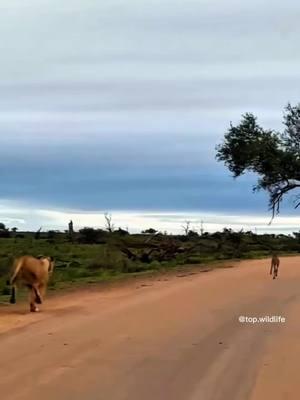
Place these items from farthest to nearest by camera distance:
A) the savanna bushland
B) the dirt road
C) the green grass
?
the savanna bushland < the green grass < the dirt road

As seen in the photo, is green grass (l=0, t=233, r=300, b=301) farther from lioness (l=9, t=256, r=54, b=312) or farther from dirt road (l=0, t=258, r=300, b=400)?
dirt road (l=0, t=258, r=300, b=400)

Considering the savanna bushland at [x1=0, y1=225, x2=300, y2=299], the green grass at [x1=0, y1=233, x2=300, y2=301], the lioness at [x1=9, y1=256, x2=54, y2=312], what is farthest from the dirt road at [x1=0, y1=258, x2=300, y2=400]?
the savanna bushland at [x1=0, y1=225, x2=300, y2=299]

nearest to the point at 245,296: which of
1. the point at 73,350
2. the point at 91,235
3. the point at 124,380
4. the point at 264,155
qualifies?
the point at 73,350

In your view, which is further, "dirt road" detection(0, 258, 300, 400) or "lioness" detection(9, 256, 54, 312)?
"lioness" detection(9, 256, 54, 312)

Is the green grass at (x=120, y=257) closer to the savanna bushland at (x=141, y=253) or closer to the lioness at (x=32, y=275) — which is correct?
the savanna bushland at (x=141, y=253)

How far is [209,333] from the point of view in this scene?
13.8m

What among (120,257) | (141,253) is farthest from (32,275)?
(141,253)

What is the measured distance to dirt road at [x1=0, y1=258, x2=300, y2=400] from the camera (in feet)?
30.0

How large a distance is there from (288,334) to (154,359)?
143 inches

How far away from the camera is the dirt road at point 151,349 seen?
360 inches

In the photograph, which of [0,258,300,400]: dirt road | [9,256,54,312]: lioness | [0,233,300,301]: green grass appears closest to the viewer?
[0,258,300,400]: dirt road

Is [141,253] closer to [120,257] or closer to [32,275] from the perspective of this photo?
[120,257]

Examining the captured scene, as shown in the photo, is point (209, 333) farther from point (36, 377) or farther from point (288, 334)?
point (36, 377)

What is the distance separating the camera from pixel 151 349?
11773 millimetres
